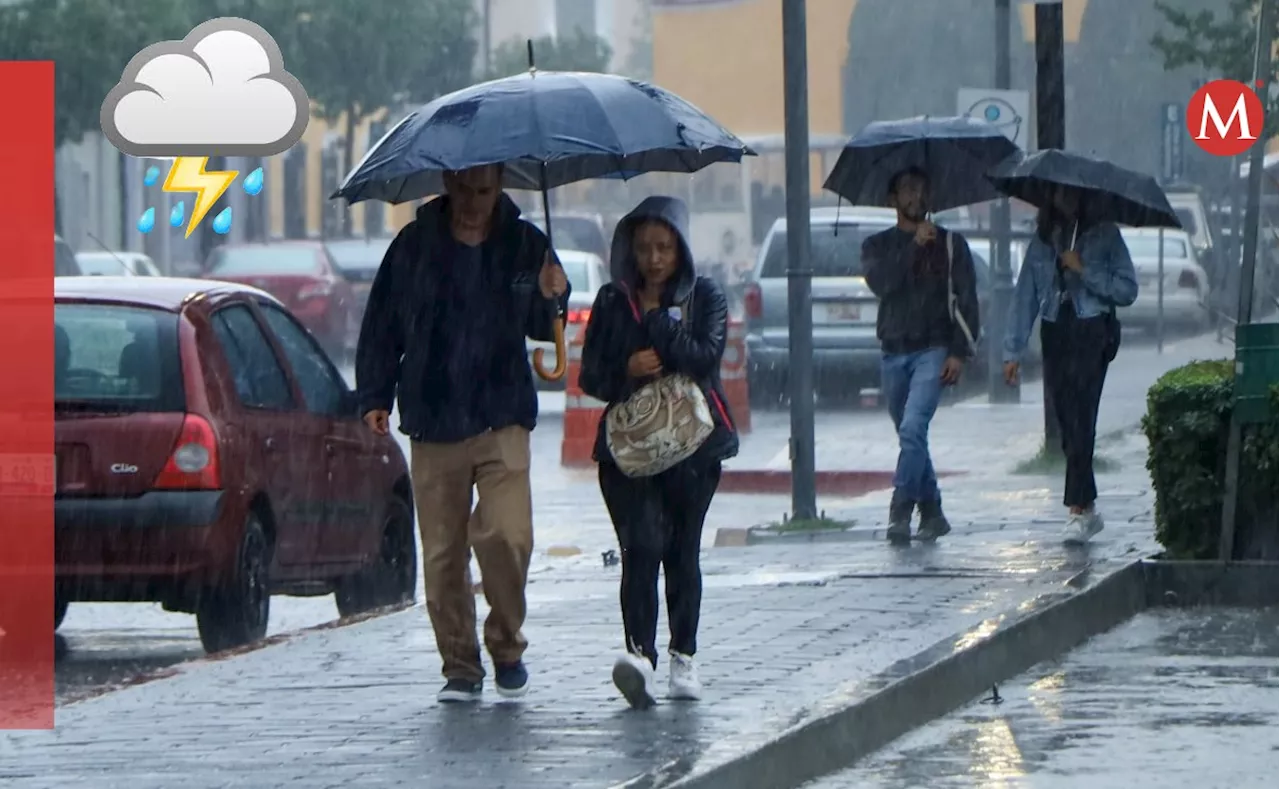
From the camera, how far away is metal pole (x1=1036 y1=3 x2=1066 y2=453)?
14375mm

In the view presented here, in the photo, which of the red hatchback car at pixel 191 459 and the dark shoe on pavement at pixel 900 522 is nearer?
the red hatchback car at pixel 191 459

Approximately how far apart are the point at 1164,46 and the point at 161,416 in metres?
13.8

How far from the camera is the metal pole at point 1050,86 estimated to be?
47.2 ft

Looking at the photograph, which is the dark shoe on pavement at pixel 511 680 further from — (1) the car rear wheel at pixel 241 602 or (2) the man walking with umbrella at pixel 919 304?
(2) the man walking with umbrella at pixel 919 304

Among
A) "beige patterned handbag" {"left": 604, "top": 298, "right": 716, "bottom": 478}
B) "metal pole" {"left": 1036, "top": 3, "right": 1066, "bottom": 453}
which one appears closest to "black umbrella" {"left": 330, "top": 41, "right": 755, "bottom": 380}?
"beige patterned handbag" {"left": 604, "top": 298, "right": 716, "bottom": 478}

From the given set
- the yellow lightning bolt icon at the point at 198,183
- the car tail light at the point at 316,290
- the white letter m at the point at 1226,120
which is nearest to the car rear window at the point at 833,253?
the white letter m at the point at 1226,120

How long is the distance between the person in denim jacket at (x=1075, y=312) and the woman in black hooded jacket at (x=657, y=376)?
3.75 m

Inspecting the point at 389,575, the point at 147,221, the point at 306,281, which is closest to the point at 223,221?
the point at 147,221

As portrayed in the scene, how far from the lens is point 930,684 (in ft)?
26.2

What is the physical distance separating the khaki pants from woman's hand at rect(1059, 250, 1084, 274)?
413cm

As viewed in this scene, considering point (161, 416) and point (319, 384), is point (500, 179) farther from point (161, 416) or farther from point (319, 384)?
point (319, 384)

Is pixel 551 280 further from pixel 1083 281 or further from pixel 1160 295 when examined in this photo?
pixel 1160 295

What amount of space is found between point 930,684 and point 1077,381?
3.44 metres

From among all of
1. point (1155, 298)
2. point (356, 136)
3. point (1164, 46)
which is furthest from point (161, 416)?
point (356, 136)
